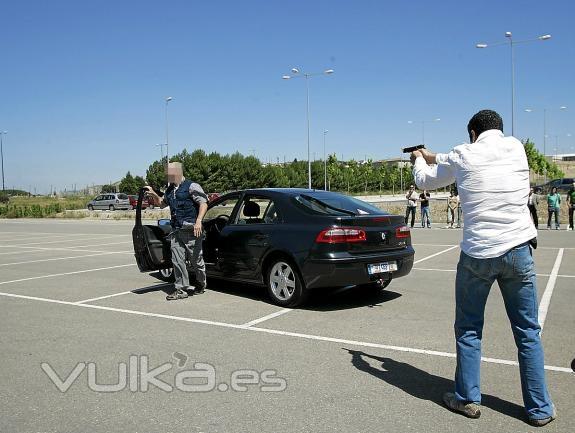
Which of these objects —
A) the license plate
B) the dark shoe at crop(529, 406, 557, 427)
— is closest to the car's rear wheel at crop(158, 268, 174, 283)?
the license plate

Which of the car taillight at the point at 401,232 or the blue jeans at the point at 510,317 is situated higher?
the car taillight at the point at 401,232

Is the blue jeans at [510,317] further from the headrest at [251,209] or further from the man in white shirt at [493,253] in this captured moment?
the headrest at [251,209]

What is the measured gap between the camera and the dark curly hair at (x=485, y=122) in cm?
373

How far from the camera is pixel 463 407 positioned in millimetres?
3713

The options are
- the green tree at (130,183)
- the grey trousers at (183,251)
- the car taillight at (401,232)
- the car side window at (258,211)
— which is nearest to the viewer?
the car taillight at (401,232)

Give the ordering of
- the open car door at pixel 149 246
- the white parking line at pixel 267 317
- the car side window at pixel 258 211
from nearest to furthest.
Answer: the white parking line at pixel 267 317 < the car side window at pixel 258 211 < the open car door at pixel 149 246

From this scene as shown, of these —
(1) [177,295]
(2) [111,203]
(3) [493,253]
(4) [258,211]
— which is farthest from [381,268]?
(2) [111,203]

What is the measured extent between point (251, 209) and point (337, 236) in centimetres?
167

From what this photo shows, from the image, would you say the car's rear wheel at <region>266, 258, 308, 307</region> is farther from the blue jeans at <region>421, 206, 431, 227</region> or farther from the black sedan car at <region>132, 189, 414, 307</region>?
the blue jeans at <region>421, 206, 431, 227</region>

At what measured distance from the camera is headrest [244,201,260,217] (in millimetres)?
7820

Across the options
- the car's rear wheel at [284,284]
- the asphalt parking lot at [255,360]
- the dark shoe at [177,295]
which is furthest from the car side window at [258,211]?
the dark shoe at [177,295]

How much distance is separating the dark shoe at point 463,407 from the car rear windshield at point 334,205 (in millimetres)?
3478

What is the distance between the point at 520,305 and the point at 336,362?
1810 mm

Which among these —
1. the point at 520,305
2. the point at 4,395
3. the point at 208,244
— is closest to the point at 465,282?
the point at 520,305
